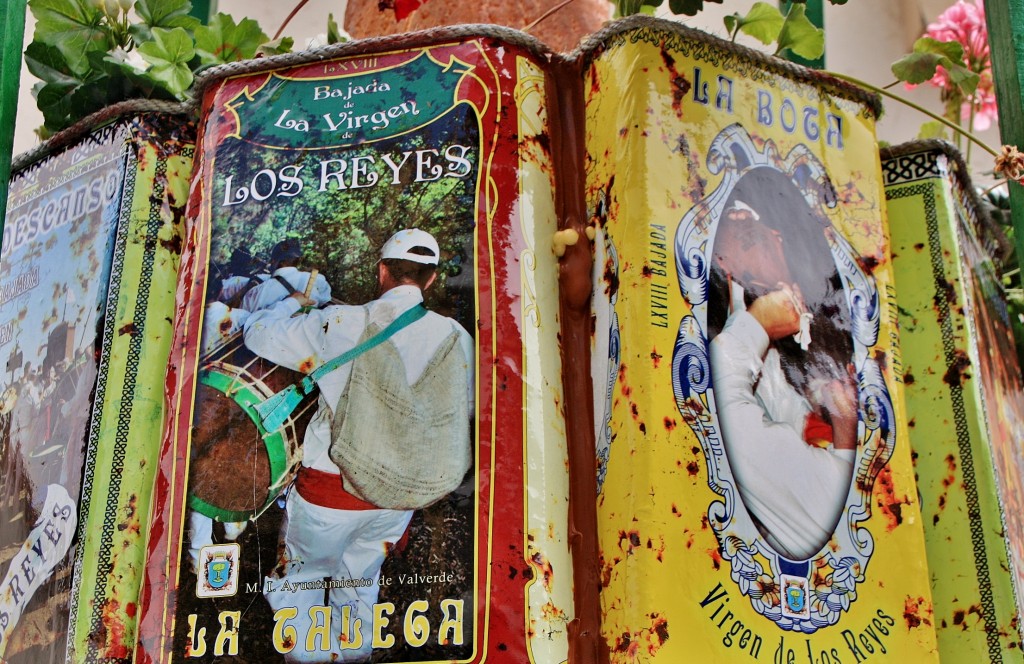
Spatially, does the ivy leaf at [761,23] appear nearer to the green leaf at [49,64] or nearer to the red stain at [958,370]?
the red stain at [958,370]

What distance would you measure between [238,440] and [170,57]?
33.9 inches

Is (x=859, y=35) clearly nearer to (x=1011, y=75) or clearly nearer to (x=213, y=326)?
(x=1011, y=75)

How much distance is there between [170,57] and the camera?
270cm

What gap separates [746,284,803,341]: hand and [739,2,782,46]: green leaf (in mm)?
601

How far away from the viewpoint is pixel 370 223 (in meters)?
2.34

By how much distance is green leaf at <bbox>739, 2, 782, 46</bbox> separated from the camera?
8.96 feet

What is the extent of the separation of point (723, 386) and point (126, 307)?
1029mm

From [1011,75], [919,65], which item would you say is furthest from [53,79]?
[1011,75]

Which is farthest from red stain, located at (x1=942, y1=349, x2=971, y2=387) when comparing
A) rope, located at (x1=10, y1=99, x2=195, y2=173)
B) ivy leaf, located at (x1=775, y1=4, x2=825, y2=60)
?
rope, located at (x1=10, y1=99, x2=195, y2=173)

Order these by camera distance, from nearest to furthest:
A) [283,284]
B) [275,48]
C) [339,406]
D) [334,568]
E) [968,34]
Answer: [334,568], [339,406], [283,284], [275,48], [968,34]

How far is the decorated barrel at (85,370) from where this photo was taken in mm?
2318

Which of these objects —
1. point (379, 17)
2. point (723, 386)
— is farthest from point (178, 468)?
point (379, 17)

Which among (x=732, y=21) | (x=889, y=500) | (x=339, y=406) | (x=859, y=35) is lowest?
(x=889, y=500)

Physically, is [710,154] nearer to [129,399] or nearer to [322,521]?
[322,521]
